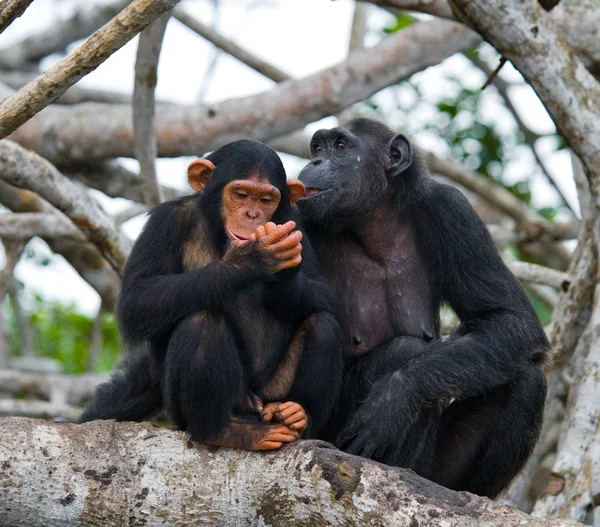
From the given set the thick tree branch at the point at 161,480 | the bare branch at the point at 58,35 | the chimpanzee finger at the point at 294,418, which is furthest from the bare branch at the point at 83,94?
the thick tree branch at the point at 161,480

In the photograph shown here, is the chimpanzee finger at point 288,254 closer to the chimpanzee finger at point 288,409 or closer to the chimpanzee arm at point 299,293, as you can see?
the chimpanzee arm at point 299,293

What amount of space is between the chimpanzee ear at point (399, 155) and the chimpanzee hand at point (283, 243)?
4.21 ft

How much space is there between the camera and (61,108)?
10461mm

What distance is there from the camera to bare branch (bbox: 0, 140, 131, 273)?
7.06 meters

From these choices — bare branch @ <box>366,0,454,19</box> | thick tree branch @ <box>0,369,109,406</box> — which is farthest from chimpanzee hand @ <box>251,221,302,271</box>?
thick tree branch @ <box>0,369,109,406</box>

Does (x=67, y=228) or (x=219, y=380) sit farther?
(x=67, y=228)

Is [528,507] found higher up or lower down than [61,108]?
lower down

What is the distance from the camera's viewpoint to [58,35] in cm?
1211

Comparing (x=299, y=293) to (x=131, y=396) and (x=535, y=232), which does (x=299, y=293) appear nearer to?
(x=131, y=396)

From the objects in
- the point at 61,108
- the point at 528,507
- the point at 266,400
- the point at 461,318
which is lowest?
the point at 528,507

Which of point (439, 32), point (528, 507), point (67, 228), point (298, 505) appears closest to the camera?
point (298, 505)

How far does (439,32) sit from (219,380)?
20.0 ft

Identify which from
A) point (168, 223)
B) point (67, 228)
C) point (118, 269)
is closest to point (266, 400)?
point (168, 223)

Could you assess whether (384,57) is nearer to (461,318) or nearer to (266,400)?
(461,318)
